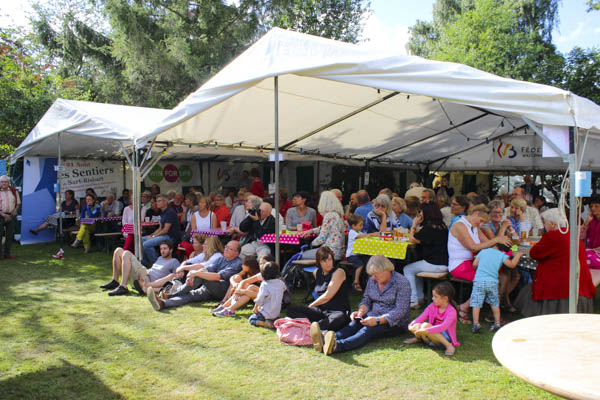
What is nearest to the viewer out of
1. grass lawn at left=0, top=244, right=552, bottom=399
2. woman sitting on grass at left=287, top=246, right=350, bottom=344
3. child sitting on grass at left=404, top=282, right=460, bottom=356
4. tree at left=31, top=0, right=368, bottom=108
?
grass lawn at left=0, top=244, right=552, bottom=399

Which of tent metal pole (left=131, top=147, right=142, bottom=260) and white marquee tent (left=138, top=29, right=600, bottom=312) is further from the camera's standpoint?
tent metal pole (left=131, top=147, right=142, bottom=260)

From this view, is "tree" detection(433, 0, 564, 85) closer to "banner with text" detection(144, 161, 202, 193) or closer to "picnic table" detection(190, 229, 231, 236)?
"banner with text" detection(144, 161, 202, 193)

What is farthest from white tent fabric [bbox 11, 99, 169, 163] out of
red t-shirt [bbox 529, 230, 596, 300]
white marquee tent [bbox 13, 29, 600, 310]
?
red t-shirt [bbox 529, 230, 596, 300]

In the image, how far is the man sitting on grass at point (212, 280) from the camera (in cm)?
556

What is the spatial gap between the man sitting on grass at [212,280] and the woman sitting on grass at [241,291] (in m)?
0.24

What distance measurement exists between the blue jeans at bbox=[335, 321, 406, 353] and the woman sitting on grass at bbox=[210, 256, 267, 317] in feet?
4.25

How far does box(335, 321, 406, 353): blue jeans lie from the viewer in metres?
3.95

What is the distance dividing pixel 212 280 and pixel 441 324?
2.86 m

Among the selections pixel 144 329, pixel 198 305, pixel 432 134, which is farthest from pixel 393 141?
pixel 144 329

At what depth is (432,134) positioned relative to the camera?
32.1 ft

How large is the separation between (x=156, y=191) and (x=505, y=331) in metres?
10.8

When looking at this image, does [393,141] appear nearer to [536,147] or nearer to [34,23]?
[536,147]

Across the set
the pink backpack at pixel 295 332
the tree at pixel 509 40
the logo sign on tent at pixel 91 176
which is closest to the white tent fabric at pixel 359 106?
the pink backpack at pixel 295 332

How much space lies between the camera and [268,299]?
4.72 metres
